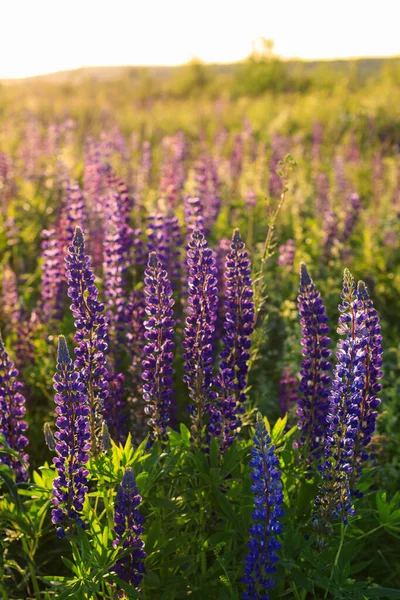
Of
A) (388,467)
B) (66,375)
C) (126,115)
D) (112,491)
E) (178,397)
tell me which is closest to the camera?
(66,375)

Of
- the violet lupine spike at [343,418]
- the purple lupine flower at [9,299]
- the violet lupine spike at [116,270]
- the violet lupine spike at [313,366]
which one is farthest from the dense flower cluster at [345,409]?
the purple lupine flower at [9,299]

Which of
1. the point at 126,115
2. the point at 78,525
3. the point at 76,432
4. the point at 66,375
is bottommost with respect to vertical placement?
the point at 78,525

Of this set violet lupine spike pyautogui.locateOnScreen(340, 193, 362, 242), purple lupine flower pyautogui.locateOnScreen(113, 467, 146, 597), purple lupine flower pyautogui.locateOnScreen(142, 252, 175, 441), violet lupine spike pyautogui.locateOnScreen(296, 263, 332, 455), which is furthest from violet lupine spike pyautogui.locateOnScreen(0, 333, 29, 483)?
violet lupine spike pyautogui.locateOnScreen(340, 193, 362, 242)

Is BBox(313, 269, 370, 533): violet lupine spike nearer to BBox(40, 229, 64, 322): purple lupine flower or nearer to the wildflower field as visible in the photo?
the wildflower field

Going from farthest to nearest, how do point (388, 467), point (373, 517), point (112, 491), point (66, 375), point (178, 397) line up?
1. point (178, 397)
2. point (388, 467)
3. point (373, 517)
4. point (112, 491)
5. point (66, 375)

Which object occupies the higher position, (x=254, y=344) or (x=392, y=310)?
(x=254, y=344)

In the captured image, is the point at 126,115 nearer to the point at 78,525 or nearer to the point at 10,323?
the point at 10,323

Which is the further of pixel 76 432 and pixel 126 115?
pixel 126 115

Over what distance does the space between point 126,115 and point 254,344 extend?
17226mm

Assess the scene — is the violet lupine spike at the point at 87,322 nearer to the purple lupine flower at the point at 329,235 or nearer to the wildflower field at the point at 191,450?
the wildflower field at the point at 191,450

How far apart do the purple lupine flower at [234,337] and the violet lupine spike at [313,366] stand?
248mm

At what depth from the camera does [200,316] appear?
8.95 feet

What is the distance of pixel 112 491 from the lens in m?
2.55

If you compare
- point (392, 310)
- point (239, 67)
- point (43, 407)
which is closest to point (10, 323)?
point (43, 407)
